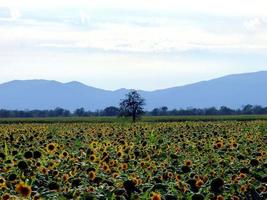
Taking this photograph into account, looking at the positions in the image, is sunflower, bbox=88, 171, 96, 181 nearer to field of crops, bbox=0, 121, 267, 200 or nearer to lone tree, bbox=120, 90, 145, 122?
field of crops, bbox=0, 121, 267, 200

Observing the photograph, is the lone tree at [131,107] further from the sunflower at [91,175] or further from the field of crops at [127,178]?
the sunflower at [91,175]

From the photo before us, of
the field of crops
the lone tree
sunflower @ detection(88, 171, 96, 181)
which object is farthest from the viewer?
the lone tree

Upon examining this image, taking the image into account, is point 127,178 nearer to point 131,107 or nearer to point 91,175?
point 91,175

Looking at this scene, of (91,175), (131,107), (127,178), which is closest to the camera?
(127,178)

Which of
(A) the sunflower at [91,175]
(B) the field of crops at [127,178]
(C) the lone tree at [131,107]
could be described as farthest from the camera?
(C) the lone tree at [131,107]

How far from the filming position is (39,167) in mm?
9203

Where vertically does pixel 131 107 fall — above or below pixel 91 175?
above

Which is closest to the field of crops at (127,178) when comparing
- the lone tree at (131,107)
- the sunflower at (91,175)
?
the sunflower at (91,175)

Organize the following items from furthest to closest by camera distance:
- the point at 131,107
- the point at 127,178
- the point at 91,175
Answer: the point at 131,107 → the point at 91,175 → the point at 127,178

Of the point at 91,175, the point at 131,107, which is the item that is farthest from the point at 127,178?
the point at 131,107

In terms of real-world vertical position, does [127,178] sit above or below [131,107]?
below

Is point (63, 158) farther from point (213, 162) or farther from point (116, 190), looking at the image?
point (116, 190)

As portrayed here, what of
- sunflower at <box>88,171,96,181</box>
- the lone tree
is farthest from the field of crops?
the lone tree

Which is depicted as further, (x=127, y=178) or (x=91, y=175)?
(x=91, y=175)
